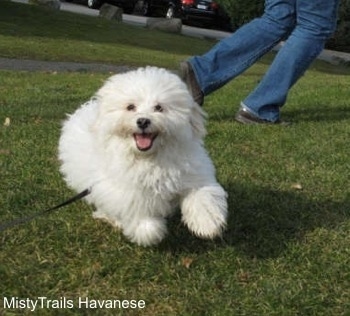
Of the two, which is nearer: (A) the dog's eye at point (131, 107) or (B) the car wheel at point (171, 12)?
(A) the dog's eye at point (131, 107)

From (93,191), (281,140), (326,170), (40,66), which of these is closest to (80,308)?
(93,191)

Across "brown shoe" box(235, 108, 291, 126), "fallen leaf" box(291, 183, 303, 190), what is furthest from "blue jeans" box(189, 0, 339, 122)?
"fallen leaf" box(291, 183, 303, 190)

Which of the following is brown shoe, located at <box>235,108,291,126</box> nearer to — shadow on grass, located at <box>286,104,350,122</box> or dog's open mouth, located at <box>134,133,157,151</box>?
shadow on grass, located at <box>286,104,350,122</box>

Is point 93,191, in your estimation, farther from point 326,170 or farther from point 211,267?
point 326,170

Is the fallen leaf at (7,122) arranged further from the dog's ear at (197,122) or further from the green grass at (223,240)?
the dog's ear at (197,122)

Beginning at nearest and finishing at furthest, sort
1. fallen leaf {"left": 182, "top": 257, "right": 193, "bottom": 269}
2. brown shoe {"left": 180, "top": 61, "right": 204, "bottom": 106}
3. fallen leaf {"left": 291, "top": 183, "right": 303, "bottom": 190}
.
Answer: fallen leaf {"left": 182, "top": 257, "right": 193, "bottom": 269} → fallen leaf {"left": 291, "top": 183, "right": 303, "bottom": 190} → brown shoe {"left": 180, "top": 61, "right": 204, "bottom": 106}

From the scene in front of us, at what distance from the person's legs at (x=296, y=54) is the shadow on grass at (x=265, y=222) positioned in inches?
79.2

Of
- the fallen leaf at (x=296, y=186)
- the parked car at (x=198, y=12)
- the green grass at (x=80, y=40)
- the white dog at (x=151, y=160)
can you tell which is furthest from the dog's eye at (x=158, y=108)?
the parked car at (x=198, y=12)

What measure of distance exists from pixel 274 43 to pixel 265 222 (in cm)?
271

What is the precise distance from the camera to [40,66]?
1227 centimetres

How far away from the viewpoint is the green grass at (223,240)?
2953 millimetres

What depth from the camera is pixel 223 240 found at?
11.5ft

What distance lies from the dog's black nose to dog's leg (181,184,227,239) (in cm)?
41

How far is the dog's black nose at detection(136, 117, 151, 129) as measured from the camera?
2.94 meters
